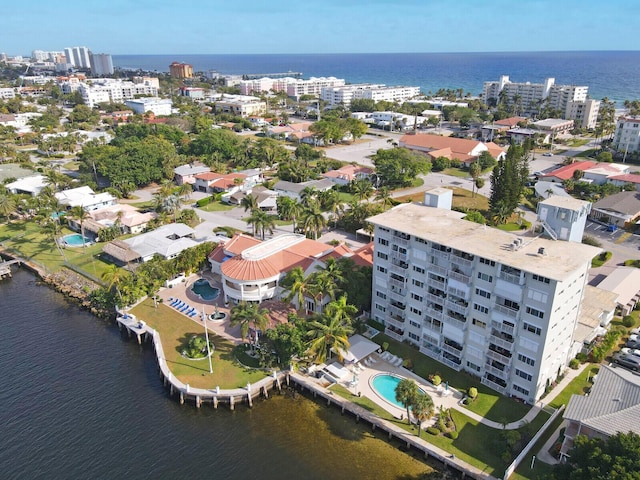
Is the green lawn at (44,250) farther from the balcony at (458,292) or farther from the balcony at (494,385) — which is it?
the balcony at (494,385)

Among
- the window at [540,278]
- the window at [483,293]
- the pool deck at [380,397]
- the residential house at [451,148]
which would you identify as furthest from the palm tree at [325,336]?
the residential house at [451,148]

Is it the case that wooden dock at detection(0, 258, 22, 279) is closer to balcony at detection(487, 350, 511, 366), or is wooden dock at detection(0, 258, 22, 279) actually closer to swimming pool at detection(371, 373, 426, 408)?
swimming pool at detection(371, 373, 426, 408)

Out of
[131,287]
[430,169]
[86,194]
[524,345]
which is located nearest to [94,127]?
[86,194]

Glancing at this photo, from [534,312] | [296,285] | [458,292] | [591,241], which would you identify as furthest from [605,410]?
[591,241]

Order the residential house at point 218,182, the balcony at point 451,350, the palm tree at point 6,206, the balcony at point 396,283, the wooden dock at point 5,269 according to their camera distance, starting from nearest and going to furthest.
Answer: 1. the balcony at point 451,350
2. the balcony at point 396,283
3. the wooden dock at point 5,269
4. the palm tree at point 6,206
5. the residential house at point 218,182

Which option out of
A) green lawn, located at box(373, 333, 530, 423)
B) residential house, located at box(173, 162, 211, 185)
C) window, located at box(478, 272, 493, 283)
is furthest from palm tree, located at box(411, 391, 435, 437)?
residential house, located at box(173, 162, 211, 185)

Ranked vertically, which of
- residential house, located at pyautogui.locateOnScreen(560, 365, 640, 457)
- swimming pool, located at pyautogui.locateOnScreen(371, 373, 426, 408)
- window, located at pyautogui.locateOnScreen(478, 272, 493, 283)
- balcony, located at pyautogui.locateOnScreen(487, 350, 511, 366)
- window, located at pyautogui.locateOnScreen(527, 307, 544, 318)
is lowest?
swimming pool, located at pyautogui.locateOnScreen(371, 373, 426, 408)
